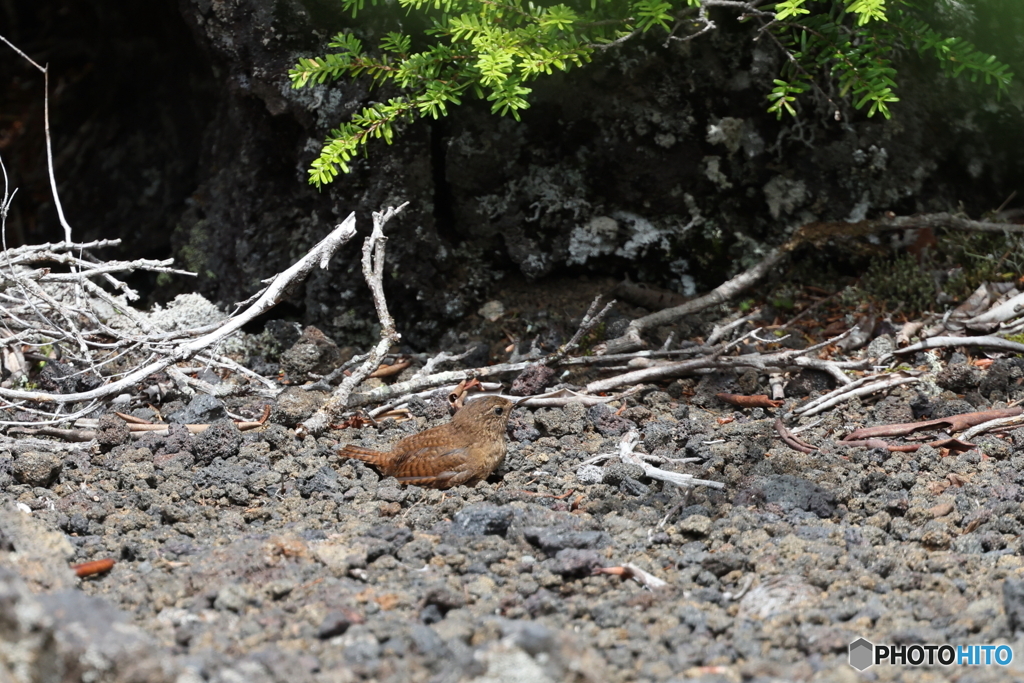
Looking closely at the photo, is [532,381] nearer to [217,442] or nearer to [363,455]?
[363,455]

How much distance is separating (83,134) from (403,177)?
11.2ft

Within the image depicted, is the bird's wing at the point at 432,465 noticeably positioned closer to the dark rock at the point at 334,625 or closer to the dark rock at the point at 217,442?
the dark rock at the point at 217,442

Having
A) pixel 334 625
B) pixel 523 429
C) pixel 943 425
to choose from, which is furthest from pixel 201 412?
pixel 943 425

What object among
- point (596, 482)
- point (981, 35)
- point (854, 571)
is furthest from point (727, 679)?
point (981, 35)

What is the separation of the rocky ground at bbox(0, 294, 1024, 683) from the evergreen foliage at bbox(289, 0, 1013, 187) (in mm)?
1393

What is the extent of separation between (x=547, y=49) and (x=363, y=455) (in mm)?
1935

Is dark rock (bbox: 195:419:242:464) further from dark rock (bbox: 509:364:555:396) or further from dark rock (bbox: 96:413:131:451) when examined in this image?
dark rock (bbox: 509:364:555:396)

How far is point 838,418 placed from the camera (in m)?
4.05

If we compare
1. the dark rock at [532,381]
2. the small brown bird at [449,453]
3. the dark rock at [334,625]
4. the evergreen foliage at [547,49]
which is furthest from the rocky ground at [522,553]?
the evergreen foliage at [547,49]

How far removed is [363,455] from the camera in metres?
3.64

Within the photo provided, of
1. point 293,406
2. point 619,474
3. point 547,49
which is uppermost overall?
point 547,49

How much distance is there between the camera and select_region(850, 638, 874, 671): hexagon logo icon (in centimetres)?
212

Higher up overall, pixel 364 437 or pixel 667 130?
pixel 667 130

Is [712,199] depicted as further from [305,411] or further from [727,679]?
[727,679]
